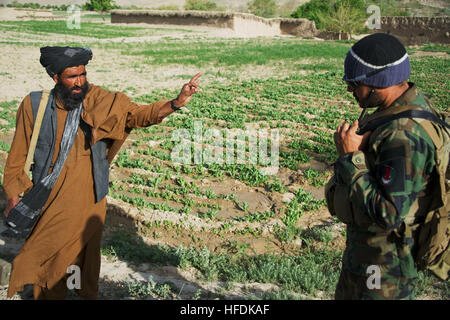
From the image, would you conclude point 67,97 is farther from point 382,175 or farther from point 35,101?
point 382,175

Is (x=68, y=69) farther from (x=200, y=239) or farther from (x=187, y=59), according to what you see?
(x=187, y=59)

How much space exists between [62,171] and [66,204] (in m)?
0.23

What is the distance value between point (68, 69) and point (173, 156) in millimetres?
3837

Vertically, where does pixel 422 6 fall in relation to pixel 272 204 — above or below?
above

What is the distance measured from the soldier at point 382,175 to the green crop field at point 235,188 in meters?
1.18

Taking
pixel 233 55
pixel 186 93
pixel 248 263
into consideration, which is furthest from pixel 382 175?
pixel 233 55

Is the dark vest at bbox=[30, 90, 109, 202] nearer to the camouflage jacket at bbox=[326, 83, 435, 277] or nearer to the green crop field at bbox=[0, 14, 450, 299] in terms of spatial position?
the green crop field at bbox=[0, 14, 450, 299]

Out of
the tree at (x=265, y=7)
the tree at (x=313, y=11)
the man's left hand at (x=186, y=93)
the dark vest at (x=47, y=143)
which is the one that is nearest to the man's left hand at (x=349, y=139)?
the man's left hand at (x=186, y=93)

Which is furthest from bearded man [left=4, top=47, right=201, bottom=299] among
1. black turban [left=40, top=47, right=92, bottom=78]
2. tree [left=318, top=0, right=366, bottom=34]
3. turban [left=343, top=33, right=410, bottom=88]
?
tree [left=318, top=0, right=366, bottom=34]

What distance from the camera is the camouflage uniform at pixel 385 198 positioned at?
1.70 metres

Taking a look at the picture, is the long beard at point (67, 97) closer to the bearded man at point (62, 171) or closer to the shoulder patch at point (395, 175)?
the bearded man at point (62, 171)

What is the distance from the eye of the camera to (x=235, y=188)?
18.9ft
